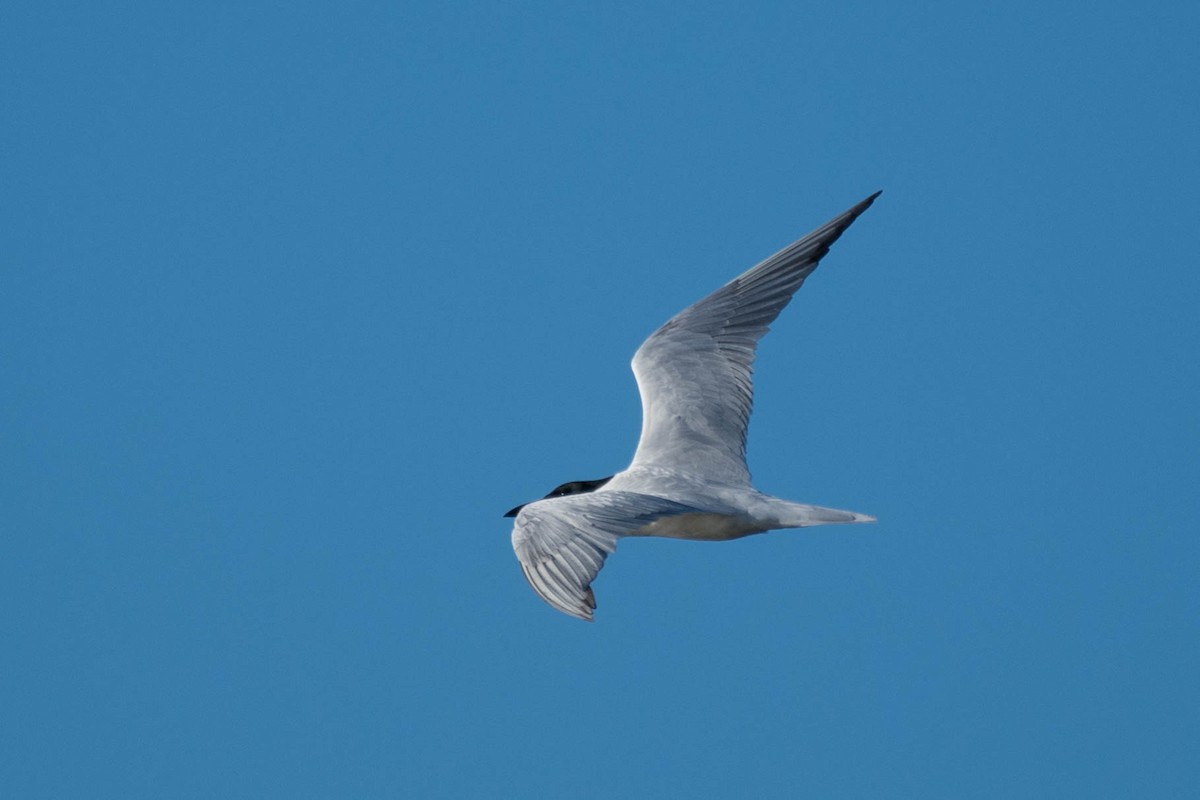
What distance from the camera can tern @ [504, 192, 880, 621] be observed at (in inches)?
308

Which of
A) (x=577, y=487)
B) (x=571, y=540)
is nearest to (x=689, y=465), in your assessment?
(x=577, y=487)

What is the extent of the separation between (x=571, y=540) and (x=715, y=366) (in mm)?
3169

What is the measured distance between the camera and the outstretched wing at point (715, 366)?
10125mm

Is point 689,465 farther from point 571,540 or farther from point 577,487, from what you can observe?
point 571,540

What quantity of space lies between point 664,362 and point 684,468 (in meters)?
1.12

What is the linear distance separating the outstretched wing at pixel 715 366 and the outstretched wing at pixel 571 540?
1442mm

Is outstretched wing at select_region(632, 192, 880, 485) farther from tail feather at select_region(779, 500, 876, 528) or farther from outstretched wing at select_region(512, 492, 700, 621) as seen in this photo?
outstretched wing at select_region(512, 492, 700, 621)

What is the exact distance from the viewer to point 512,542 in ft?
26.0

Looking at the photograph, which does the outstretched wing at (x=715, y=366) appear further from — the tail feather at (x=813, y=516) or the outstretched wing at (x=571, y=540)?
the outstretched wing at (x=571, y=540)

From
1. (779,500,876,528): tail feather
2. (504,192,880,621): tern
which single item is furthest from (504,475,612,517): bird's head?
(779,500,876,528): tail feather

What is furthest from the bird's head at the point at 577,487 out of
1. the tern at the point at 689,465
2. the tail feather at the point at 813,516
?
the tail feather at the point at 813,516

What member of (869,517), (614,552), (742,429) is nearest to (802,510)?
(869,517)

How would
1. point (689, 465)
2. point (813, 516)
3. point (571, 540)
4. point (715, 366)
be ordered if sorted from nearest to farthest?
point (571, 540) → point (813, 516) → point (689, 465) → point (715, 366)

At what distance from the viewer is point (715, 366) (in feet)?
35.3
